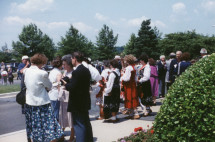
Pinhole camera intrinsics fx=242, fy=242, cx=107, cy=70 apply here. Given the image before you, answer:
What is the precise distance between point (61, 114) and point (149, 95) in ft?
10.4

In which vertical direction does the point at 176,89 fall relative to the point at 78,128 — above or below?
above

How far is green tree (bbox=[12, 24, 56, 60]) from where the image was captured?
5212 centimetres

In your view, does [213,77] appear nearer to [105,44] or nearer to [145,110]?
[145,110]

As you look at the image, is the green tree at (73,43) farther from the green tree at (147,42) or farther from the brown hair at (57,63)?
the brown hair at (57,63)

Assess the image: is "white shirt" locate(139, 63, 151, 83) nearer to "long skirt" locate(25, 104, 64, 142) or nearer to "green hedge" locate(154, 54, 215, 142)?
"long skirt" locate(25, 104, 64, 142)

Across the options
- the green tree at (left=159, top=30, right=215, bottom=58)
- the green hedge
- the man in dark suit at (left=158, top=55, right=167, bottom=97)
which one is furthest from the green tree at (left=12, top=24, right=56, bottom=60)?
the green hedge

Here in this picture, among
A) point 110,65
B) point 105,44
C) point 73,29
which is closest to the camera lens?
point 110,65

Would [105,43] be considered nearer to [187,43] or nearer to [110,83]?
[187,43]

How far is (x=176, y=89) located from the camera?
2854mm

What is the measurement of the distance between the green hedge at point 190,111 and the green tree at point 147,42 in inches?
2472

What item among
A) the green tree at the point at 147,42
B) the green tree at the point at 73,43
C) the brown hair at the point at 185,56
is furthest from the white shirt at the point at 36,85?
the green tree at the point at 147,42

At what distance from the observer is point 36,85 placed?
Answer: 14.3 ft

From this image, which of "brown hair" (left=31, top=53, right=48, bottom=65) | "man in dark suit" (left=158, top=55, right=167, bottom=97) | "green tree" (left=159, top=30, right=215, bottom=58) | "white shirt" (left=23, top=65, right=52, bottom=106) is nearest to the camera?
"white shirt" (left=23, top=65, right=52, bottom=106)

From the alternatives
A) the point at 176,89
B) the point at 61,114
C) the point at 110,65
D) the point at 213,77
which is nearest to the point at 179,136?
the point at 176,89
